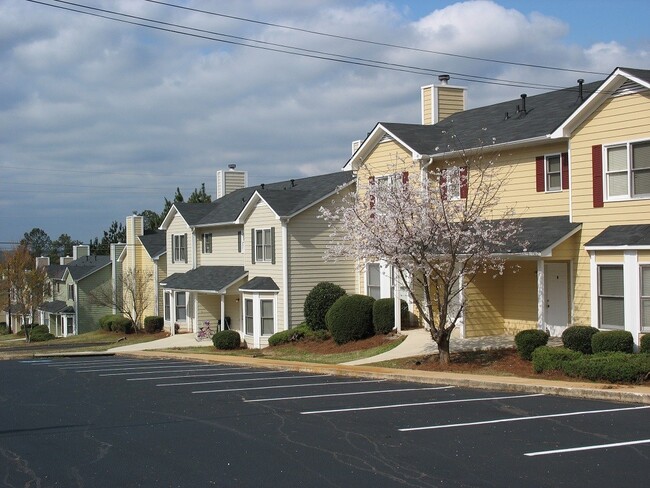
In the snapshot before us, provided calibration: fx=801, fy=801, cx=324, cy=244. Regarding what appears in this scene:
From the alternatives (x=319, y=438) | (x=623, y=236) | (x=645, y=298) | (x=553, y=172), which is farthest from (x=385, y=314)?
(x=319, y=438)

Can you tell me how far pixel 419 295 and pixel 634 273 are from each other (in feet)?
32.2

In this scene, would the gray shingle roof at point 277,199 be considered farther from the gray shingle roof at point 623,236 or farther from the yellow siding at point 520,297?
the gray shingle roof at point 623,236

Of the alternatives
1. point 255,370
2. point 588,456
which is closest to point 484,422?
point 588,456

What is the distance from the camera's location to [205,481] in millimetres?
9523

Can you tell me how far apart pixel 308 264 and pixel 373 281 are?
3.50 m

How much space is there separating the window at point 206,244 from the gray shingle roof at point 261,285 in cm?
787

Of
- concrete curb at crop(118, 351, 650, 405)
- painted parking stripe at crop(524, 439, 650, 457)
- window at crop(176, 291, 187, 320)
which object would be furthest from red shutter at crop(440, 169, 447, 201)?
window at crop(176, 291, 187, 320)

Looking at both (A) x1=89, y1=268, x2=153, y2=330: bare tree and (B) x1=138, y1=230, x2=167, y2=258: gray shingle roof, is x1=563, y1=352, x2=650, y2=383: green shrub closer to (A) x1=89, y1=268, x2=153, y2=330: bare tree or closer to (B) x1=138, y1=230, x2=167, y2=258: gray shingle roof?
(B) x1=138, y1=230, x2=167, y2=258: gray shingle roof

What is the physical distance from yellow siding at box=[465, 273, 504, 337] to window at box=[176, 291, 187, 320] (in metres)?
23.9

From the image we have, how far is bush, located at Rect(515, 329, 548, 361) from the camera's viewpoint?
20.6 m

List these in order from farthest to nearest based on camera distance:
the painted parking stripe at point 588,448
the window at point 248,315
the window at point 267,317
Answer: the window at point 248,315, the window at point 267,317, the painted parking stripe at point 588,448

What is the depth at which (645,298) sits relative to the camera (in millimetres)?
19922

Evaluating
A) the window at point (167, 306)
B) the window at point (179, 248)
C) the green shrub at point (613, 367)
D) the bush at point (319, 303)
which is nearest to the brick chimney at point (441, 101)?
the bush at point (319, 303)

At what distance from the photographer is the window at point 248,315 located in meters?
36.8
